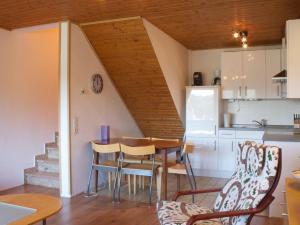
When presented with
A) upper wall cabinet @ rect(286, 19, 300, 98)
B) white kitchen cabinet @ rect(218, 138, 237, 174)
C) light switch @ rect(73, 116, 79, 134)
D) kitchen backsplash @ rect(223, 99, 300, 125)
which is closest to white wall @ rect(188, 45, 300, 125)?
kitchen backsplash @ rect(223, 99, 300, 125)

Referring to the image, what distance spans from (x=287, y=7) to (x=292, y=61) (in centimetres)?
64

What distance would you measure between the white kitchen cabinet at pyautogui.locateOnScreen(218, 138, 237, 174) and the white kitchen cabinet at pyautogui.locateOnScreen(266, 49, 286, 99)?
114 cm

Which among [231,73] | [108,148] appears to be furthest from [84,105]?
[231,73]

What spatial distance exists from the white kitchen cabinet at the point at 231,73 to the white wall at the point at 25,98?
319 centimetres

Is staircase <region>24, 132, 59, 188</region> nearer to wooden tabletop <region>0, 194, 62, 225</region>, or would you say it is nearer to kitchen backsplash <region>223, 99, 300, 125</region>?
wooden tabletop <region>0, 194, 62, 225</region>

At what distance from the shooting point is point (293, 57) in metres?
3.67

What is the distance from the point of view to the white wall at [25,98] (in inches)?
186

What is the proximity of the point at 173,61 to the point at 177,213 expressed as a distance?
11.6 feet

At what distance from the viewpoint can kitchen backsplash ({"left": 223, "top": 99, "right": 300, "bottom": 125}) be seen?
19.2 ft

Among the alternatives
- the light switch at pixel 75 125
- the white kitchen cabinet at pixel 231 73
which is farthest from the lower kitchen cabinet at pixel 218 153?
the light switch at pixel 75 125

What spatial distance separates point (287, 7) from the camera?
12.0 feet

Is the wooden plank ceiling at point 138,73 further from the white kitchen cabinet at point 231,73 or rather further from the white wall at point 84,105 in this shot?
the white kitchen cabinet at point 231,73

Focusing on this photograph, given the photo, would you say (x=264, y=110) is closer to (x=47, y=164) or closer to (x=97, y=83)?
(x=97, y=83)

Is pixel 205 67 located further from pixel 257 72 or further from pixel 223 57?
pixel 257 72
